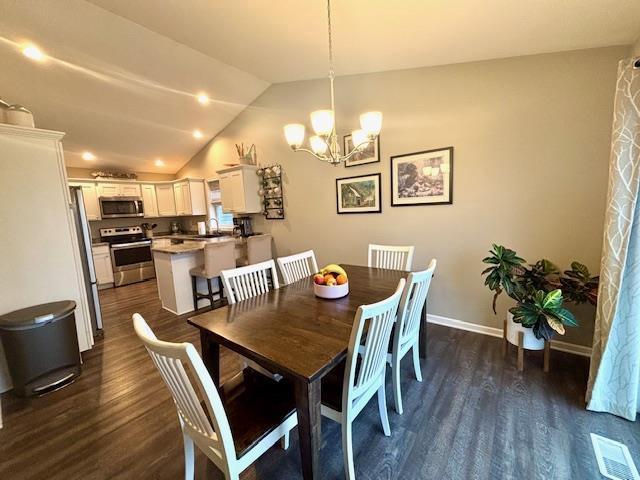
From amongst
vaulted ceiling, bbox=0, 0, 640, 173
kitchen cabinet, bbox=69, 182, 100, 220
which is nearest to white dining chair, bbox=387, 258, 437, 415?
vaulted ceiling, bbox=0, 0, 640, 173

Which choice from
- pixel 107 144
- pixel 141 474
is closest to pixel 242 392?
pixel 141 474

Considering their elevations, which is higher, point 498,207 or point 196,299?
point 498,207

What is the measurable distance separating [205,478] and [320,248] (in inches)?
112

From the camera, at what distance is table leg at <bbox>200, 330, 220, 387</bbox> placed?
4.81ft

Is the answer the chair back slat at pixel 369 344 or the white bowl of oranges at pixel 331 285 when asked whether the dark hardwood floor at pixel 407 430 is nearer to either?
the chair back slat at pixel 369 344

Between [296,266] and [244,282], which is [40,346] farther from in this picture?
[296,266]

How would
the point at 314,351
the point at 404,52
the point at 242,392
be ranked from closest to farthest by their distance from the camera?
1. the point at 314,351
2. the point at 242,392
3. the point at 404,52

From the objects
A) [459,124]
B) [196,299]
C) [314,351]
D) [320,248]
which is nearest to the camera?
[314,351]

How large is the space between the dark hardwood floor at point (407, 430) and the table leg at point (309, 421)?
0.42 m

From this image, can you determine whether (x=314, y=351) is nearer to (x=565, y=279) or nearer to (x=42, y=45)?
(x=565, y=279)

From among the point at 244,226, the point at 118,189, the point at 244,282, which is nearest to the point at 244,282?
the point at 244,282

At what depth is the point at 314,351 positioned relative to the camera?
1.17 m

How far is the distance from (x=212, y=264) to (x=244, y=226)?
4.72ft

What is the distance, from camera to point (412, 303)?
167 centimetres
